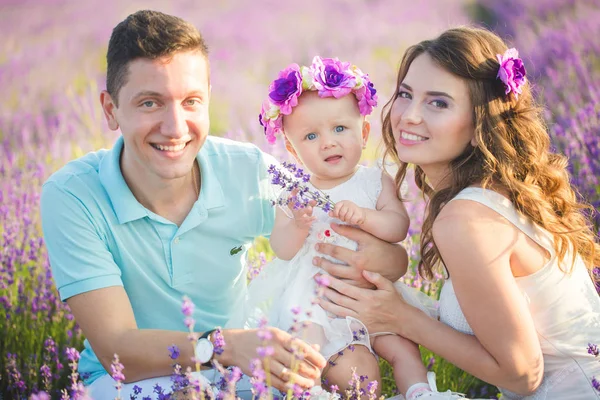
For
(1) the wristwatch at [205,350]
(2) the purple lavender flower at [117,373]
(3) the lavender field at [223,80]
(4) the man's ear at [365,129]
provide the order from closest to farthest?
1. (2) the purple lavender flower at [117,373]
2. (1) the wristwatch at [205,350]
3. (4) the man's ear at [365,129]
4. (3) the lavender field at [223,80]

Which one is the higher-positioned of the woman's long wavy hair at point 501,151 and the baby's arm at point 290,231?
the woman's long wavy hair at point 501,151

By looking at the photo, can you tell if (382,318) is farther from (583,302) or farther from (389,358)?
(583,302)

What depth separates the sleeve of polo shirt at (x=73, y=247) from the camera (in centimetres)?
275

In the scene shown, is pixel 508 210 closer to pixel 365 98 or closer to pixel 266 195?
pixel 365 98

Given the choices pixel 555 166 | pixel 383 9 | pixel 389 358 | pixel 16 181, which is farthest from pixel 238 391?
pixel 383 9

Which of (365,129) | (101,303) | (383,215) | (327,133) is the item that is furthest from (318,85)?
(101,303)

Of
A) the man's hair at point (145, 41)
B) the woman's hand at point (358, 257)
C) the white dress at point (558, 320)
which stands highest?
the man's hair at point (145, 41)

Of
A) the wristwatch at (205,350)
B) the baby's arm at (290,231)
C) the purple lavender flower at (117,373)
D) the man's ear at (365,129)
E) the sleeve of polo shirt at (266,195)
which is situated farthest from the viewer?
the sleeve of polo shirt at (266,195)

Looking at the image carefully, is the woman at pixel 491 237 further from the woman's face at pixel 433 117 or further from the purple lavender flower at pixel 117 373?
the purple lavender flower at pixel 117 373

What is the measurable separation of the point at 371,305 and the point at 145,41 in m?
1.40

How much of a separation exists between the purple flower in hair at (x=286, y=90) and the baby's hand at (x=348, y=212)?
0.50 metres

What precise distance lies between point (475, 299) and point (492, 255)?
0.59 ft

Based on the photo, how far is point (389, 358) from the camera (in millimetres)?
2879

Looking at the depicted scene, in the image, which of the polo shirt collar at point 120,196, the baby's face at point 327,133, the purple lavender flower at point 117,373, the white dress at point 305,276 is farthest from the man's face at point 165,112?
the purple lavender flower at point 117,373
